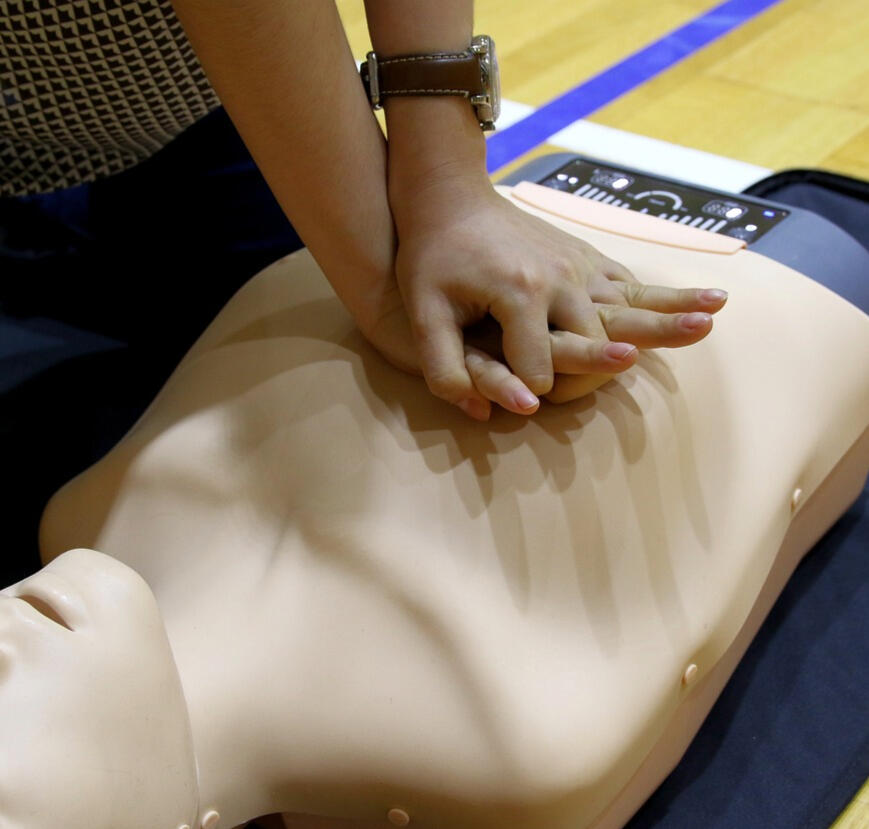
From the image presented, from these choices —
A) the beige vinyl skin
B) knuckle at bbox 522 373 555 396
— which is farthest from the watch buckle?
knuckle at bbox 522 373 555 396

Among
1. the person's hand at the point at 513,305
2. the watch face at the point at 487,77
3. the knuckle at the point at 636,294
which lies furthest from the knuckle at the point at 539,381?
the watch face at the point at 487,77

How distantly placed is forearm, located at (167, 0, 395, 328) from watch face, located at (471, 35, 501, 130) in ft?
0.30

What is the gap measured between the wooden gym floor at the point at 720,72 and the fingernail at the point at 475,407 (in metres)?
1.17

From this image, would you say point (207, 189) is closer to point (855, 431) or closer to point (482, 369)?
point (482, 369)

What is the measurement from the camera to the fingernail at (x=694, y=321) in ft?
2.85

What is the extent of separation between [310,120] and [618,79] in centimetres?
152

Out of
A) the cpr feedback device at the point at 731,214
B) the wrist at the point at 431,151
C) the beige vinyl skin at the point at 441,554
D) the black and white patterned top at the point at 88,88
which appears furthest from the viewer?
the cpr feedback device at the point at 731,214

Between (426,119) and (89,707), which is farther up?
(426,119)

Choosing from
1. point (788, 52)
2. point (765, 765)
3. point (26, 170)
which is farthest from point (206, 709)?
point (788, 52)

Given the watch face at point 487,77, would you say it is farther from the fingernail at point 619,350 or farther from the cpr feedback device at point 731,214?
the cpr feedback device at point 731,214

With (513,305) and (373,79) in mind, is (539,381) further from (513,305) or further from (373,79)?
(373,79)

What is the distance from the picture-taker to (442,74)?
1003mm

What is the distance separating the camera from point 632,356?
87cm

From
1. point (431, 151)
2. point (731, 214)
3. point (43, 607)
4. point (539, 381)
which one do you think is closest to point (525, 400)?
point (539, 381)
